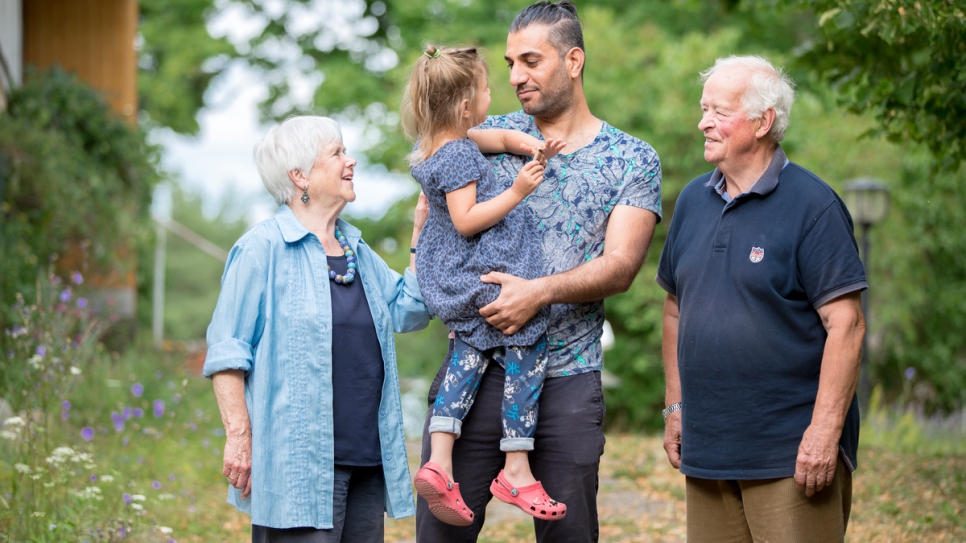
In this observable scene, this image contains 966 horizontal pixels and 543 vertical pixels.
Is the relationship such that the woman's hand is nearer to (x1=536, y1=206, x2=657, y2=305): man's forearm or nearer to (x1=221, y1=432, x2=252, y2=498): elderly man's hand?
(x1=221, y1=432, x2=252, y2=498): elderly man's hand

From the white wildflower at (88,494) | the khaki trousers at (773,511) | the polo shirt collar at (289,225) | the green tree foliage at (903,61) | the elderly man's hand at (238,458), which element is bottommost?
the khaki trousers at (773,511)

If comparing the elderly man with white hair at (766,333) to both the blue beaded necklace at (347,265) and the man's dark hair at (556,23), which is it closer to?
the man's dark hair at (556,23)

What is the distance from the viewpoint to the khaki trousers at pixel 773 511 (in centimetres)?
292

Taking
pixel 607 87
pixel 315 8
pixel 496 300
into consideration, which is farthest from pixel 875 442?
pixel 315 8

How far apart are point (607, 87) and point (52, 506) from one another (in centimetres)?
1246

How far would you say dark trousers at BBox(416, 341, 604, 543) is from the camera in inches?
122

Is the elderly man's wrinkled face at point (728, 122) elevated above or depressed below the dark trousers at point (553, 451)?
above

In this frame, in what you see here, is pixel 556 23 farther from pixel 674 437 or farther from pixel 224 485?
pixel 224 485

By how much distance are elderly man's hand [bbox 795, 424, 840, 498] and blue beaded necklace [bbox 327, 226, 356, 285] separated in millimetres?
1449

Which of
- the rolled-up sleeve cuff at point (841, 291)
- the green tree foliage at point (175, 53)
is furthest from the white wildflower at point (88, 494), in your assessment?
the green tree foliage at point (175, 53)

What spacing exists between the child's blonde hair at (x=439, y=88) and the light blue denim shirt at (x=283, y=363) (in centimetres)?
51

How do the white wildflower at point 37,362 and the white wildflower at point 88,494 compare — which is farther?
the white wildflower at point 37,362

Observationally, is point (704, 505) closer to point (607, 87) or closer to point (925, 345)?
point (607, 87)

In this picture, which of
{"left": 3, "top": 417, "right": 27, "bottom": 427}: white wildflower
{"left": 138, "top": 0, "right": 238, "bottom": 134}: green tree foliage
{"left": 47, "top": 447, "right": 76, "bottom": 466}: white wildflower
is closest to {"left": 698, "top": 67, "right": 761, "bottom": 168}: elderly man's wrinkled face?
{"left": 47, "top": 447, "right": 76, "bottom": 466}: white wildflower
